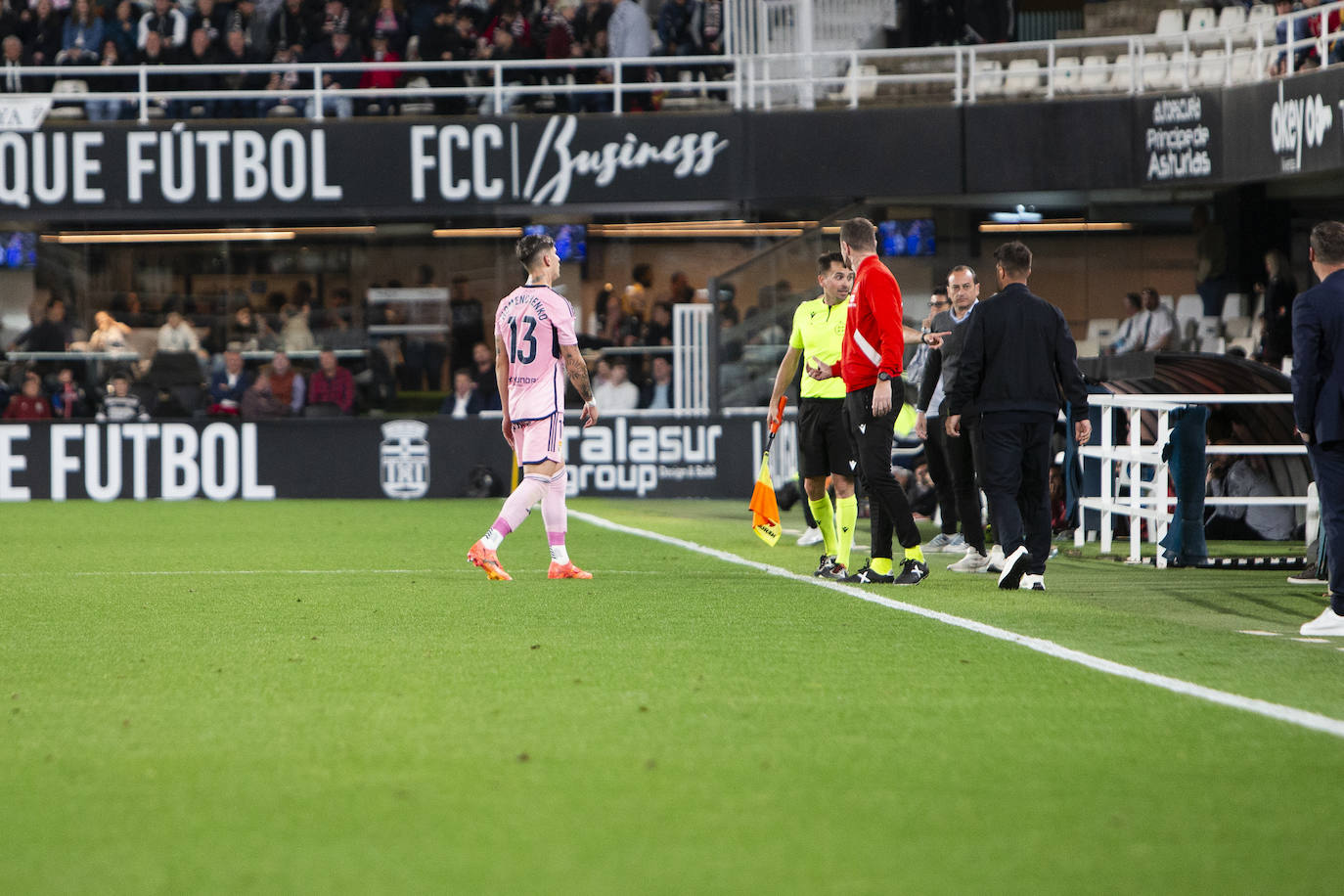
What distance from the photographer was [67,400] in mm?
23844

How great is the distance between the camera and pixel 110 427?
69.8 feet

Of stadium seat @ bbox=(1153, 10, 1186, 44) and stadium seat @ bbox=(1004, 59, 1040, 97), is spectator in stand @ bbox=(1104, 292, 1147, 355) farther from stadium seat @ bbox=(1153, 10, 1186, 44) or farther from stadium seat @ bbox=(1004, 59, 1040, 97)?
stadium seat @ bbox=(1153, 10, 1186, 44)

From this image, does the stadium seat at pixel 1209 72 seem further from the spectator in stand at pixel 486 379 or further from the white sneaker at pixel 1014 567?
the white sneaker at pixel 1014 567

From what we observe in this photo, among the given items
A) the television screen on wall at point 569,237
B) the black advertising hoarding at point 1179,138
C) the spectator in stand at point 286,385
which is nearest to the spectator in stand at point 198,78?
the spectator in stand at point 286,385

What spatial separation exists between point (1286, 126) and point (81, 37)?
58.8ft

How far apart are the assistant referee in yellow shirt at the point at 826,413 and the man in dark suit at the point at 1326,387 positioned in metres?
3.22

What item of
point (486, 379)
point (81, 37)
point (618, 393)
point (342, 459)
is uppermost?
point (81, 37)

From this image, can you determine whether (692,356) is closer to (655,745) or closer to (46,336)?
(46,336)

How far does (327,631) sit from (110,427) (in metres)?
14.8

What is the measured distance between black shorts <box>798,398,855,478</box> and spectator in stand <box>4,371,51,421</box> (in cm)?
1564

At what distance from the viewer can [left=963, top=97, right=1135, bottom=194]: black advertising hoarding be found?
2270 cm

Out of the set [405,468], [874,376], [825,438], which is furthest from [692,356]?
[874,376]

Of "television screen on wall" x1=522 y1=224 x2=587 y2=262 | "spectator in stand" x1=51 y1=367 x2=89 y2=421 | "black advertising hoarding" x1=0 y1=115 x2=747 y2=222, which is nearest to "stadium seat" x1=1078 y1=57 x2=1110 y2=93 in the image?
"black advertising hoarding" x1=0 y1=115 x2=747 y2=222

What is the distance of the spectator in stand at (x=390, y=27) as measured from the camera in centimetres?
2592
